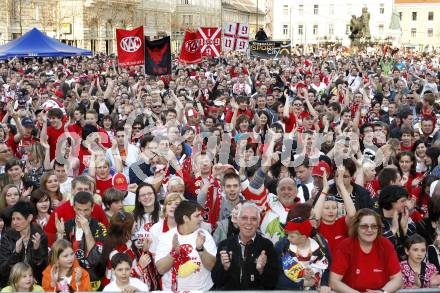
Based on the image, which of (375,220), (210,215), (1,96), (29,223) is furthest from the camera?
(1,96)

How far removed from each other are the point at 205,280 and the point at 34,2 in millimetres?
49732

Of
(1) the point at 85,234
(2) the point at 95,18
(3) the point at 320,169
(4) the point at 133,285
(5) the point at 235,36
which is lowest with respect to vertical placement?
(4) the point at 133,285

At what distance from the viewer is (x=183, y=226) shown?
5164 millimetres

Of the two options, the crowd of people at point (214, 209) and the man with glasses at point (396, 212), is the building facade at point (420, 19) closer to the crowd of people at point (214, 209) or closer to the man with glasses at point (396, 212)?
the crowd of people at point (214, 209)

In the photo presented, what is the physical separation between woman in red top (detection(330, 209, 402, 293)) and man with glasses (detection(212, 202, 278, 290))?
480 millimetres

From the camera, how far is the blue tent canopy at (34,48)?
76.8 ft

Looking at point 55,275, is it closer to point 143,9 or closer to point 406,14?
point 143,9

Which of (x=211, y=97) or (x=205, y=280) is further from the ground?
(x=211, y=97)

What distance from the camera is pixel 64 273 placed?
17.0ft

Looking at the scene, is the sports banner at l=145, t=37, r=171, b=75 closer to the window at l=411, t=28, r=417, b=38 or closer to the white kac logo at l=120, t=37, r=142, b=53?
the white kac logo at l=120, t=37, r=142, b=53

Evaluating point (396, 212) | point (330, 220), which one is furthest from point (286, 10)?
point (330, 220)

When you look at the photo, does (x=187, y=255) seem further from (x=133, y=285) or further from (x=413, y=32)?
(x=413, y=32)

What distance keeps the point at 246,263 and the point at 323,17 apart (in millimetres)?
103372

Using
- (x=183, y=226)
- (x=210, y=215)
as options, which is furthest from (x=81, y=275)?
(x=210, y=215)
